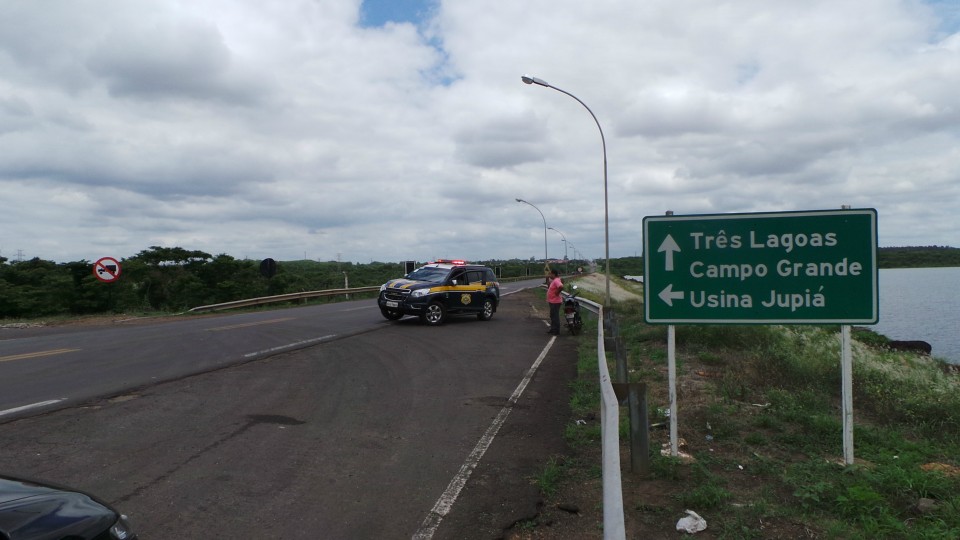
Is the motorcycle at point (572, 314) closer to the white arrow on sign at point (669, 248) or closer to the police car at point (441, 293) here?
the police car at point (441, 293)

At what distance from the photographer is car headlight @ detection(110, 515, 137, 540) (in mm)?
3076

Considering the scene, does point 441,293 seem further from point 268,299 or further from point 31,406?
point 268,299

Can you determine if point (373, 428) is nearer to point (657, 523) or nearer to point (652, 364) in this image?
point (657, 523)

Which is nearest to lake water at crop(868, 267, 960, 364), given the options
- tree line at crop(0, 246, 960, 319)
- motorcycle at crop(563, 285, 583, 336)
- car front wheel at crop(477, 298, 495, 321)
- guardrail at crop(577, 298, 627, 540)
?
tree line at crop(0, 246, 960, 319)

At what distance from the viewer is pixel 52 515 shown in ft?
9.51

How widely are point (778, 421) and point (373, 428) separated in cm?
451

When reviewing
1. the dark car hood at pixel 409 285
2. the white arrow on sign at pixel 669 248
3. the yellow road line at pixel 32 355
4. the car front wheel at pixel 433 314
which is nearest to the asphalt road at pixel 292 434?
the yellow road line at pixel 32 355

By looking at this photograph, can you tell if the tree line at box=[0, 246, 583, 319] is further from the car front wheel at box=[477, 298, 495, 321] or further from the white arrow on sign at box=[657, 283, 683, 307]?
the white arrow on sign at box=[657, 283, 683, 307]

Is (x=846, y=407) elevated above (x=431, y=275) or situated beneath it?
situated beneath

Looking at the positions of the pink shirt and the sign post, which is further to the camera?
the pink shirt

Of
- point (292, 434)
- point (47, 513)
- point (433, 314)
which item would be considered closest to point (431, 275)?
point (433, 314)

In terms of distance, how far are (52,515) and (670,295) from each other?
199 inches

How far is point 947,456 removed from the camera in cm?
614

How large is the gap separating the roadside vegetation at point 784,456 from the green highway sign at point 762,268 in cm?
131
